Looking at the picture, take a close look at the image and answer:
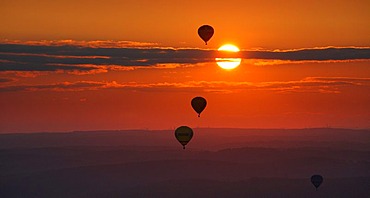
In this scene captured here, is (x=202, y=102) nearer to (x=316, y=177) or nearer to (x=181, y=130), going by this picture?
(x=181, y=130)

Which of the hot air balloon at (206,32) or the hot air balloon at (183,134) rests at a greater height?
the hot air balloon at (183,134)

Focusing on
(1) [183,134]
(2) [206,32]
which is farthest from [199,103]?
(2) [206,32]

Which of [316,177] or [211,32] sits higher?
[316,177]

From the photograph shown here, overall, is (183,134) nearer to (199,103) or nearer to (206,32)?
(199,103)

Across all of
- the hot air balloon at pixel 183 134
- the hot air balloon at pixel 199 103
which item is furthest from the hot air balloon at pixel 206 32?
the hot air balloon at pixel 183 134

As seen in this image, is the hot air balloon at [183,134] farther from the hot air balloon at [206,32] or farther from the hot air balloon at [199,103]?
the hot air balloon at [206,32]

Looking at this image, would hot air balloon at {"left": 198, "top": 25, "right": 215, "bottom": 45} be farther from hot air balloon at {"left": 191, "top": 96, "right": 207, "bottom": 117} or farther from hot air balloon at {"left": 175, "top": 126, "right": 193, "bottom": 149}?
hot air balloon at {"left": 175, "top": 126, "right": 193, "bottom": 149}

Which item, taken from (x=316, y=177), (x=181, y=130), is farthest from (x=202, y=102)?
(x=316, y=177)

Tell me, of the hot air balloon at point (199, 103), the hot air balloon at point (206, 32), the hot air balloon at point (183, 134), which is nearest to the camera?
the hot air balloon at point (206, 32)
